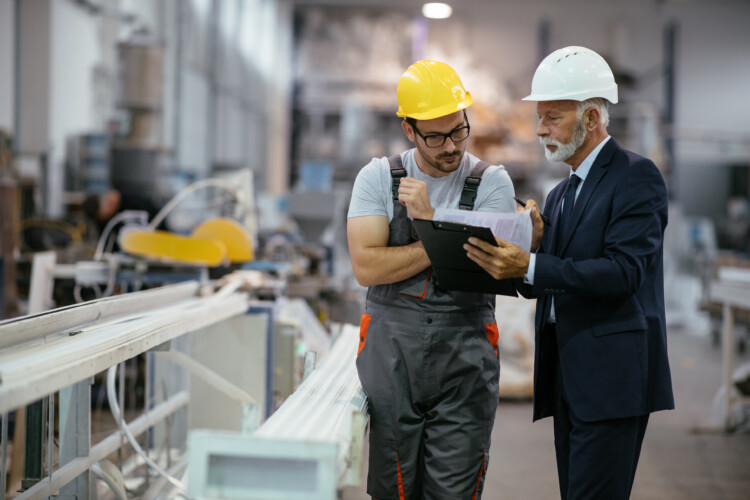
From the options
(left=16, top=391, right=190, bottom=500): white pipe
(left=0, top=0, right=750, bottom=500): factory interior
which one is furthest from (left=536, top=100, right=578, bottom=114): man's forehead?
(left=16, top=391, right=190, bottom=500): white pipe

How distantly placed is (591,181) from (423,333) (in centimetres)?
63

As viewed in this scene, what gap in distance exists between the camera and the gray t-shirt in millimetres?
2082

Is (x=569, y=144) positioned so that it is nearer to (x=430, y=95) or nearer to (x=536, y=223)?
(x=536, y=223)

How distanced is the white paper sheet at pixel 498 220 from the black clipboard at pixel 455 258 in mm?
30

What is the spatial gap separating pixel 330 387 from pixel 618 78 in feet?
54.2

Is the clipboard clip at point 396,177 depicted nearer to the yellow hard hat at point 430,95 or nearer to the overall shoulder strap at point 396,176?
the overall shoulder strap at point 396,176

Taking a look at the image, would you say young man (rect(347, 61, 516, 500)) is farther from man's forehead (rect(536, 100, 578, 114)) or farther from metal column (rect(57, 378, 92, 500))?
metal column (rect(57, 378, 92, 500))

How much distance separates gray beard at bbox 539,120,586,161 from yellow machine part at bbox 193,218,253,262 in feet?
8.59

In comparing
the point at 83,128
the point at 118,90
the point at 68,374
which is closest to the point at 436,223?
the point at 68,374

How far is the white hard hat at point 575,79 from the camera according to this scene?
2.06 meters

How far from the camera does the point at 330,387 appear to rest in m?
2.20

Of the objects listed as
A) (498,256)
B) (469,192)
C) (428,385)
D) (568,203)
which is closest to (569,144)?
(568,203)

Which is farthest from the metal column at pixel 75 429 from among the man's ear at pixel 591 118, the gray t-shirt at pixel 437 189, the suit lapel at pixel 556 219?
the man's ear at pixel 591 118

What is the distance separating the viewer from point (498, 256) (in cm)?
189
